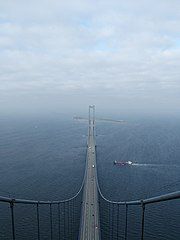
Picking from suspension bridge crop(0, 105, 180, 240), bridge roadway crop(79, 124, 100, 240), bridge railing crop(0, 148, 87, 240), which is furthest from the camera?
bridge railing crop(0, 148, 87, 240)

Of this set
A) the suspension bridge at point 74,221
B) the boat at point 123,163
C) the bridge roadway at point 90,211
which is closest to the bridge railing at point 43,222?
the suspension bridge at point 74,221

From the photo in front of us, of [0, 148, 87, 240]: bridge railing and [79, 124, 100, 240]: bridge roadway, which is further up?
[79, 124, 100, 240]: bridge roadway

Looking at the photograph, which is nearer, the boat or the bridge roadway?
the bridge roadway

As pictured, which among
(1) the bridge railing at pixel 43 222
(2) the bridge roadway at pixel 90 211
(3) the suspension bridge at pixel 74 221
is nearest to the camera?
(2) the bridge roadway at pixel 90 211

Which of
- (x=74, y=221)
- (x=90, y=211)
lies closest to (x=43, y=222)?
(x=74, y=221)

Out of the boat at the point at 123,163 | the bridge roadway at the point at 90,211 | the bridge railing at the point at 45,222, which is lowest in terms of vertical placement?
the bridge railing at the point at 45,222

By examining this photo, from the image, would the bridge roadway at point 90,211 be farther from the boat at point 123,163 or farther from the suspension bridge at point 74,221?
the boat at point 123,163

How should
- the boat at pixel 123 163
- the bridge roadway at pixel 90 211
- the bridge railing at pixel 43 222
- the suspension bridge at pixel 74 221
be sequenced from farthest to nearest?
the boat at pixel 123 163, the bridge railing at pixel 43 222, the suspension bridge at pixel 74 221, the bridge roadway at pixel 90 211

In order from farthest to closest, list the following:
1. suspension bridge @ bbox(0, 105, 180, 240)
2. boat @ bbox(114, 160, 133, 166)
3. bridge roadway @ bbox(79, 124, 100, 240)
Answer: boat @ bbox(114, 160, 133, 166) → suspension bridge @ bbox(0, 105, 180, 240) → bridge roadway @ bbox(79, 124, 100, 240)

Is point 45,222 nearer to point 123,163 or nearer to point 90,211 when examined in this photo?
point 90,211

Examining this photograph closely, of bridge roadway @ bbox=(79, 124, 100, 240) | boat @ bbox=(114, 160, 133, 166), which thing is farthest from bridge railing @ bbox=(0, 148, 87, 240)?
boat @ bbox=(114, 160, 133, 166)

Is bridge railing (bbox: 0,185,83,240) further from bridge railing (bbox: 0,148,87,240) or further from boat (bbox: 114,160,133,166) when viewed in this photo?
boat (bbox: 114,160,133,166)
